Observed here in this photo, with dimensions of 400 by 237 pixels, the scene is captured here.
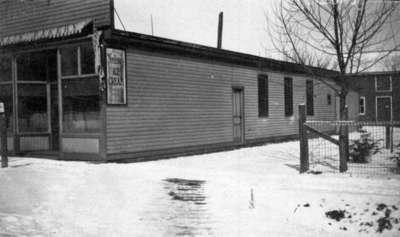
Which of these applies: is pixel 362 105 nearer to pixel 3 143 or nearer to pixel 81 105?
pixel 81 105

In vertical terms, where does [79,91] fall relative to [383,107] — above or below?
above

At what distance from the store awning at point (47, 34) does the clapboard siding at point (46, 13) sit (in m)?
0.44

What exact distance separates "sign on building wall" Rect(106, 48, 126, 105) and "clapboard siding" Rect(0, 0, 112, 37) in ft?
2.94

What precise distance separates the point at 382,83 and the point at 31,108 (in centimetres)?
3211

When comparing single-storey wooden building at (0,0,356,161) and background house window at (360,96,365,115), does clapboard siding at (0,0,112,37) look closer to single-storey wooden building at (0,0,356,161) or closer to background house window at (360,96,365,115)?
single-storey wooden building at (0,0,356,161)

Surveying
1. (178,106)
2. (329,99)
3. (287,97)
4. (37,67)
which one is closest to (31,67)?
(37,67)

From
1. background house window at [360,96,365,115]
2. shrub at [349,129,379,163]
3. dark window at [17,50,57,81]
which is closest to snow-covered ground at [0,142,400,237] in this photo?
shrub at [349,129,379,163]

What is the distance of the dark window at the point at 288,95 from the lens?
2197 cm

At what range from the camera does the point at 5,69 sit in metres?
15.3

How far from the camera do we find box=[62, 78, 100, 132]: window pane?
41.4 ft

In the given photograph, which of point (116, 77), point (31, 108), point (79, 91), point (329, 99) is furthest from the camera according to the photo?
point (329, 99)

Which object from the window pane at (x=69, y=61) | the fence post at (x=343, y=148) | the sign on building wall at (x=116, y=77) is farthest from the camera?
the window pane at (x=69, y=61)

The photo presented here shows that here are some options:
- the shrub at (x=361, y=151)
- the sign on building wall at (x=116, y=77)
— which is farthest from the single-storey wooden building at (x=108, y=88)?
the shrub at (x=361, y=151)

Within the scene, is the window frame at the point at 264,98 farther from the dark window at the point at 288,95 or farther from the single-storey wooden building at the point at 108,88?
the dark window at the point at 288,95
